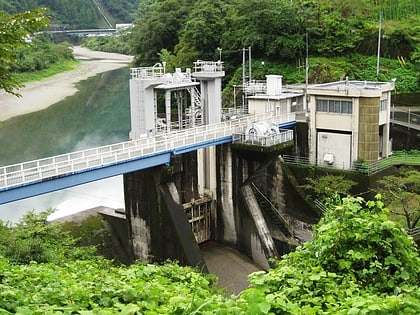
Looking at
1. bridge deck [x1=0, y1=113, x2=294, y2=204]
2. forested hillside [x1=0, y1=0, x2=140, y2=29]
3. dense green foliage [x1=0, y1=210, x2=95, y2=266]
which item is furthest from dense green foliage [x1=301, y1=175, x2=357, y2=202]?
forested hillside [x1=0, y1=0, x2=140, y2=29]

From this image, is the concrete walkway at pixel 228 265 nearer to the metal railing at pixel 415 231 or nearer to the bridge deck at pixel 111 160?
the bridge deck at pixel 111 160

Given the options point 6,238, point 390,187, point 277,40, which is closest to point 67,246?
point 6,238

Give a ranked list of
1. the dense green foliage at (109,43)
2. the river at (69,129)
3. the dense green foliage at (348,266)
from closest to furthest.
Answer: the dense green foliage at (348,266), the river at (69,129), the dense green foliage at (109,43)

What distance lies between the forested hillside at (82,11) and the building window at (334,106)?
8959cm

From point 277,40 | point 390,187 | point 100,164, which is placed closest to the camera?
point 100,164

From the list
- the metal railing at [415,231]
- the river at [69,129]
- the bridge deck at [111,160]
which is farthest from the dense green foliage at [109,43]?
the metal railing at [415,231]

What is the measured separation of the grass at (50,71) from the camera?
7388 cm

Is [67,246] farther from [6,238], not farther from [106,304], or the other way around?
[106,304]

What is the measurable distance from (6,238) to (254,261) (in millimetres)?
11236

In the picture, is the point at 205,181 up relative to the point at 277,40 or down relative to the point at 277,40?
down

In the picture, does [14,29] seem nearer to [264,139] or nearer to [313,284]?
[313,284]

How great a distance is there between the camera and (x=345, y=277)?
6.97m

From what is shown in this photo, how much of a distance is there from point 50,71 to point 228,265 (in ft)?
208

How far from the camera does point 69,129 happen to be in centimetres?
4988
